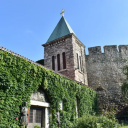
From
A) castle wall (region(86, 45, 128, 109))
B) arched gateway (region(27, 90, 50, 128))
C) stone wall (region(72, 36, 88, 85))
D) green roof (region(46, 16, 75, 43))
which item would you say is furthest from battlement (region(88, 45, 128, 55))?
arched gateway (region(27, 90, 50, 128))

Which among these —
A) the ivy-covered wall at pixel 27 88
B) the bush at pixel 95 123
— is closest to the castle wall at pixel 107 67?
the ivy-covered wall at pixel 27 88

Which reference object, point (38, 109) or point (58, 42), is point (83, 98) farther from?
point (58, 42)

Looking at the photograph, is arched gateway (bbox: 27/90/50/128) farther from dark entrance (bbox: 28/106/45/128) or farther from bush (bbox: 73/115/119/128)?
bush (bbox: 73/115/119/128)

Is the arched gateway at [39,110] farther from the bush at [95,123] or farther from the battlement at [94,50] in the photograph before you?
the battlement at [94,50]

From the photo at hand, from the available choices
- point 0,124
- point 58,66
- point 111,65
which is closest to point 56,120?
point 0,124

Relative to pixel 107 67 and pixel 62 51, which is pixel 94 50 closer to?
pixel 107 67

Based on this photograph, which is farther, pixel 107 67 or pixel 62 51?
pixel 107 67

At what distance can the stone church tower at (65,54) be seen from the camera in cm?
1645

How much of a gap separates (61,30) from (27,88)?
12649 millimetres

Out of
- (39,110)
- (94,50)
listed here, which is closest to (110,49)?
(94,50)

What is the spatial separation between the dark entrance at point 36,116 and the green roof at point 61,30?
11.1m

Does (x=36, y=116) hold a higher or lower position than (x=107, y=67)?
lower

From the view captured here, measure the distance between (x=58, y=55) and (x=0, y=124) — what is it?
1245 cm

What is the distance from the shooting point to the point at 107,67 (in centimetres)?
1908
